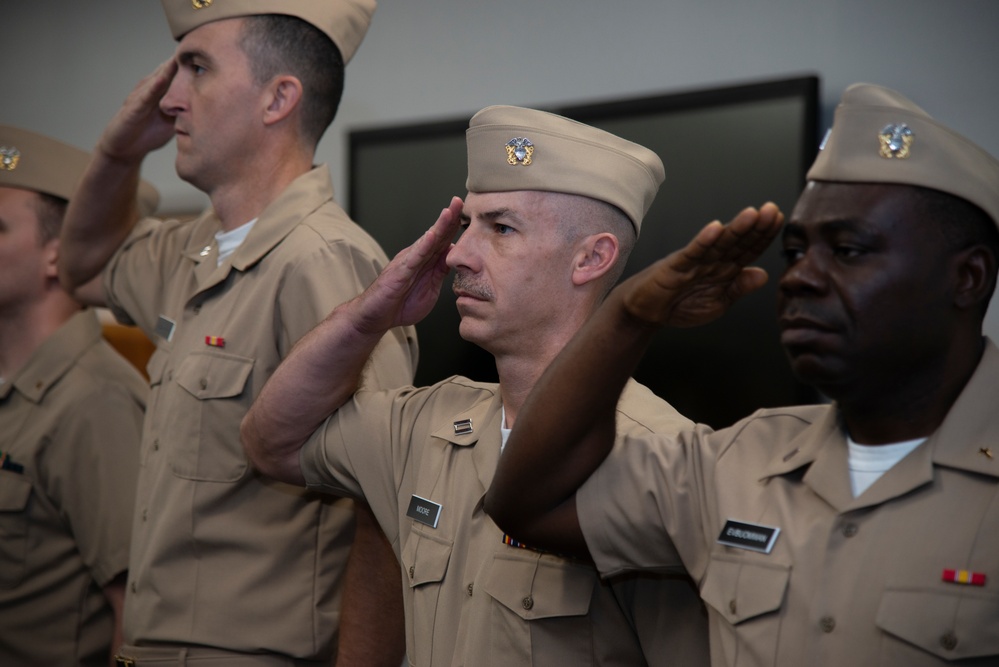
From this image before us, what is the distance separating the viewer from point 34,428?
299cm

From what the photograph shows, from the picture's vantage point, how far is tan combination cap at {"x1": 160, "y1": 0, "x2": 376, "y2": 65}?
2.64m

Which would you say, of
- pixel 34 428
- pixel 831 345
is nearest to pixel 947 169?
pixel 831 345

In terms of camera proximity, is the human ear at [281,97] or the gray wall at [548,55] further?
the gray wall at [548,55]

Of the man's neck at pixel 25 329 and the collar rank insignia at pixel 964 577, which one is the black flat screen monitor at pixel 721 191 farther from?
Answer: the collar rank insignia at pixel 964 577

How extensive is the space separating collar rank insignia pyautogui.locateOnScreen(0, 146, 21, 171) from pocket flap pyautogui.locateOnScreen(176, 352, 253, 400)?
1108 millimetres

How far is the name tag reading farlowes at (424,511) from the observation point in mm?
2051

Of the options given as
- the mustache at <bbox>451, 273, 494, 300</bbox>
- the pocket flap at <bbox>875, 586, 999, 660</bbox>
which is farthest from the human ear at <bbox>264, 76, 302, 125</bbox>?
the pocket flap at <bbox>875, 586, 999, 660</bbox>

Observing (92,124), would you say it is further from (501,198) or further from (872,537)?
(872,537)

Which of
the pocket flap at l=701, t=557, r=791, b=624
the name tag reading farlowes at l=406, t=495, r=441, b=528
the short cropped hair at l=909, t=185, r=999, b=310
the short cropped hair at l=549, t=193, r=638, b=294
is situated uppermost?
the short cropped hair at l=909, t=185, r=999, b=310

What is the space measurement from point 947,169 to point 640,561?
70 centimetres

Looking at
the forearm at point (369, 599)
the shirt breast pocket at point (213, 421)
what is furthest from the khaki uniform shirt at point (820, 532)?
the shirt breast pocket at point (213, 421)

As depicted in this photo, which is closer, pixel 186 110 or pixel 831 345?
pixel 831 345

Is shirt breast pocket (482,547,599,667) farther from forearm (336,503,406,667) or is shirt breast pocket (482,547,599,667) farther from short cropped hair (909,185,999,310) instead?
short cropped hair (909,185,999,310)

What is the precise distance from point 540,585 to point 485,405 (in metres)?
0.39
